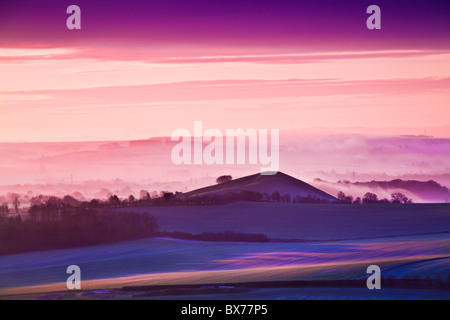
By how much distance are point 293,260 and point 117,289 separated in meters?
2.01

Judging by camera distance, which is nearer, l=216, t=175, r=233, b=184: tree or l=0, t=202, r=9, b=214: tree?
l=0, t=202, r=9, b=214: tree

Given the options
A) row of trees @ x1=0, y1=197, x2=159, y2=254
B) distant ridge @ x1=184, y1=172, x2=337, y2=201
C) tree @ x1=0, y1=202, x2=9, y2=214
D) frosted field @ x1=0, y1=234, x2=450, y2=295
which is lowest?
frosted field @ x1=0, y1=234, x2=450, y2=295

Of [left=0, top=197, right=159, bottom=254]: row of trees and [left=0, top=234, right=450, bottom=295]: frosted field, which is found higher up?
[left=0, top=197, right=159, bottom=254]: row of trees

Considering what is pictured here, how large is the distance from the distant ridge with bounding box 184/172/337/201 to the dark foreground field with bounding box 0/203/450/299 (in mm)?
192

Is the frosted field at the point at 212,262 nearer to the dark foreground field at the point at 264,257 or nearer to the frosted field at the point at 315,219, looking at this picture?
the dark foreground field at the point at 264,257

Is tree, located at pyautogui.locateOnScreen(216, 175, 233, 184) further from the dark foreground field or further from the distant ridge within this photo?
the dark foreground field

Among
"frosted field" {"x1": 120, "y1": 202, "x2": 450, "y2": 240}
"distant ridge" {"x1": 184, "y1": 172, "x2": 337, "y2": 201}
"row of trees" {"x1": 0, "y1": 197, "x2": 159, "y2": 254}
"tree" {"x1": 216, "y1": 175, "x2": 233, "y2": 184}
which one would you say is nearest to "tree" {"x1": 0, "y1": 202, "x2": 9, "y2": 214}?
"row of trees" {"x1": 0, "y1": 197, "x2": 159, "y2": 254}

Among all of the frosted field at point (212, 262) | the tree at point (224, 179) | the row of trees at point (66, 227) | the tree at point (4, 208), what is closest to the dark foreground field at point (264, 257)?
the frosted field at point (212, 262)

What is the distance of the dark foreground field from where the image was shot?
10.1 meters

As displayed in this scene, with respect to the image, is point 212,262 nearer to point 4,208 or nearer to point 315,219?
point 315,219

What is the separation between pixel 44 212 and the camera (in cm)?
1095

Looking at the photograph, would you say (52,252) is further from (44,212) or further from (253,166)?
(253,166)
